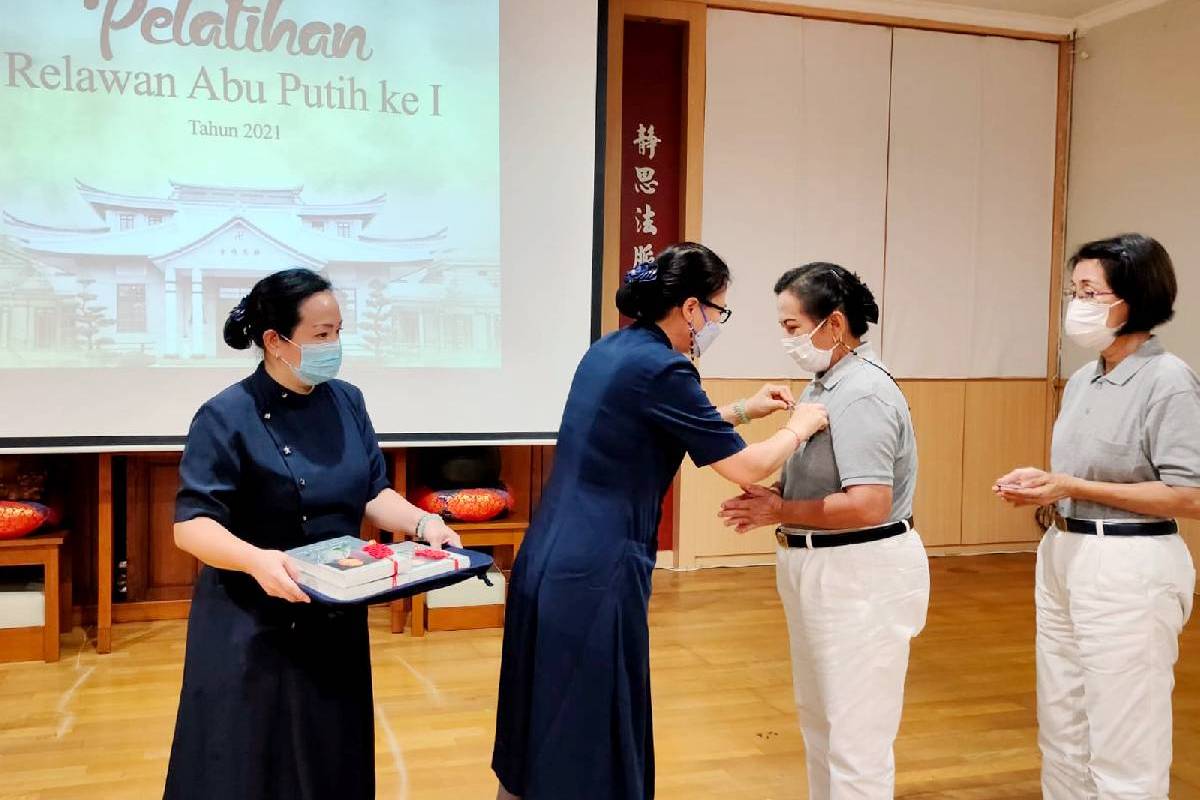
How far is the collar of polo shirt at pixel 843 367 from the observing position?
2.18 m

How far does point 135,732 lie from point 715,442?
7.89 ft

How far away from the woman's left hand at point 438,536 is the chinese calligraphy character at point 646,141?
3698 millimetres

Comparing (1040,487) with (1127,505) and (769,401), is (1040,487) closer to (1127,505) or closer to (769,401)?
(1127,505)

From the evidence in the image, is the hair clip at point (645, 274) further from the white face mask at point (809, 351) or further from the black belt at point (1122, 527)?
the black belt at point (1122, 527)

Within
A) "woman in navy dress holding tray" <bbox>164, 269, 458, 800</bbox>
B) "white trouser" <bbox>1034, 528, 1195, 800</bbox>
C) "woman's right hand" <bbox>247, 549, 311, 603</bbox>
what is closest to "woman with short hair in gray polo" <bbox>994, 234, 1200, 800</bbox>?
"white trouser" <bbox>1034, 528, 1195, 800</bbox>

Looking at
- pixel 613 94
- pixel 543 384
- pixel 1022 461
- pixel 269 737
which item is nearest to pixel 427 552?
pixel 269 737

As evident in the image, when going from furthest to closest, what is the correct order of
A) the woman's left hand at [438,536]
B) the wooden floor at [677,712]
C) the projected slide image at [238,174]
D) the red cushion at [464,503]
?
1. the red cushion at [464,503]
2. the projected slide image at [238,174]
3. the wooden floor at [677,712]
4. the woman's left hand at [438,536]

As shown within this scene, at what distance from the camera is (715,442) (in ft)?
6.38

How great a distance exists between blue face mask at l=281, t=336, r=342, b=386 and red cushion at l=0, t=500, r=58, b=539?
2.63 meters

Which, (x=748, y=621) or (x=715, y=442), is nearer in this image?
(x=715, y=442)

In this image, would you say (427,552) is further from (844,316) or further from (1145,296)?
(1145,296)

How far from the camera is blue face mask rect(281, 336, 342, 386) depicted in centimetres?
194

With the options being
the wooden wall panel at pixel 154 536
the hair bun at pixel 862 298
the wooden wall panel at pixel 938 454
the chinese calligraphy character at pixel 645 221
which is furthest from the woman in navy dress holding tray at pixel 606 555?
the wooden wall panel at pixel 938 454

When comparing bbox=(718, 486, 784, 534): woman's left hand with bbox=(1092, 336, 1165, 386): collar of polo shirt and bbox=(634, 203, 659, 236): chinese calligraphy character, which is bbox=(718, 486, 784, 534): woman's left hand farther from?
bbox=(634, 203, 659, 236): chinese calligraphy character
